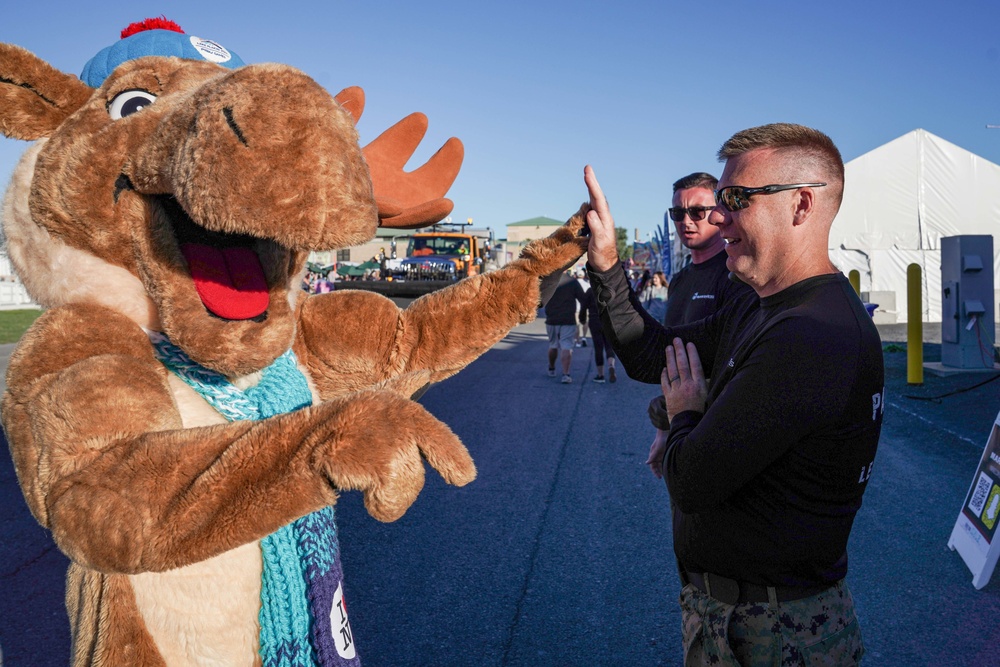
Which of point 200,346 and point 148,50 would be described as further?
point 148,50

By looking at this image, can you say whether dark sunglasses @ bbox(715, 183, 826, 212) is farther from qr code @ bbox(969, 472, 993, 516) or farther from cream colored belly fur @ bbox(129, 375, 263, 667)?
qr code @ bbox(969, 472, 993, 516)

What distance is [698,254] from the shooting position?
4309 mm

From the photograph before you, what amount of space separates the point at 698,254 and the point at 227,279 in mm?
3211

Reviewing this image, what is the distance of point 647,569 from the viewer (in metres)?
4.25

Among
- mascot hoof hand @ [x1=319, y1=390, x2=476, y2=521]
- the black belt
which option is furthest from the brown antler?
the black belt

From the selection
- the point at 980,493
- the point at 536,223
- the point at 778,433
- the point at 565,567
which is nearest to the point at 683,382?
the point at 778,433

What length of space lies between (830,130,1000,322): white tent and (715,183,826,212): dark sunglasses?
61.3 feet

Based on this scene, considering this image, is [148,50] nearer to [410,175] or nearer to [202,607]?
[410,175]

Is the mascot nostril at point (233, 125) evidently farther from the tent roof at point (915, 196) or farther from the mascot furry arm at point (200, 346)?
the tent roof at point (915, 196)

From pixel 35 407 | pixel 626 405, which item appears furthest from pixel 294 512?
pixel 626 405

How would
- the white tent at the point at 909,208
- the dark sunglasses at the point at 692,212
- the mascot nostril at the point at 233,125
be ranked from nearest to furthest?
1. the mascot nostril at the point at 233,125
2. the dark sunglasses at the point at 692,212
3. the white tent at the point at 909,208

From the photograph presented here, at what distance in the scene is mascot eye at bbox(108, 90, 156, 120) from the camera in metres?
1.68

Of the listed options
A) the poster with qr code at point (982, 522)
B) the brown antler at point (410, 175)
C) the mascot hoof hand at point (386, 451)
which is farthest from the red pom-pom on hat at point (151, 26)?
the poster with qr code at point (982, 522)

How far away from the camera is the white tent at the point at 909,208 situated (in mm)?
19219
